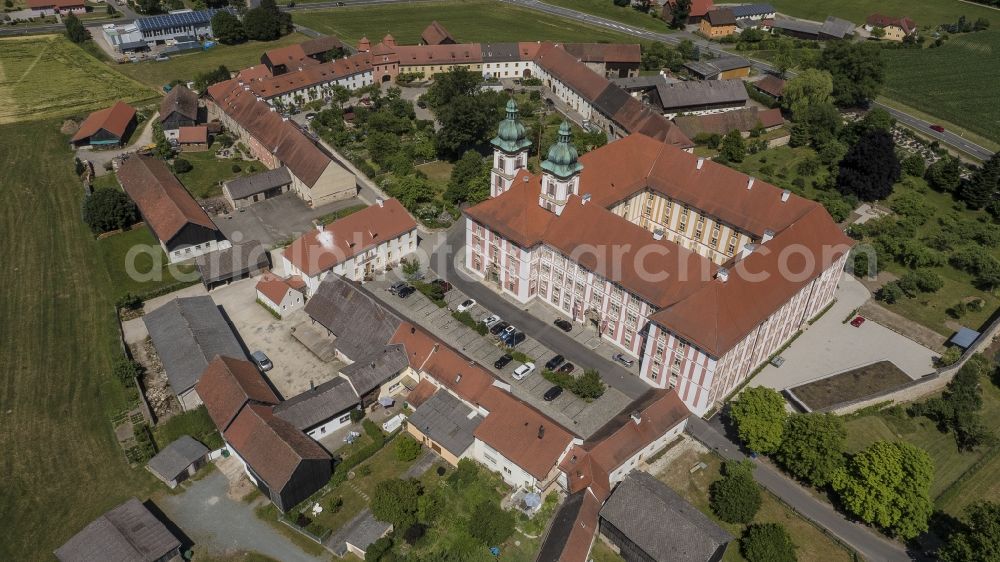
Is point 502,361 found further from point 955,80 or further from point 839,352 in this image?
point 955,80

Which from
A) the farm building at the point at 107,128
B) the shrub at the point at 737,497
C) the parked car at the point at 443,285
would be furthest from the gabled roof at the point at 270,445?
the farm building at the point at 107,128

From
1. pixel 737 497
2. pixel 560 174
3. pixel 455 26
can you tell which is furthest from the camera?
pixel 455 26

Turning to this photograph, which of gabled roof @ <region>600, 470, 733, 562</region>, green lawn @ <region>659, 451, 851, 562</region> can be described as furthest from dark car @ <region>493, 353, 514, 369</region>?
gabled roof @ <region>600, 470, 733, 562</region>

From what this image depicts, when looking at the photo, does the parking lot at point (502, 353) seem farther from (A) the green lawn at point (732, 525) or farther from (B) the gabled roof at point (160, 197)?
(B) the gabled roof at point (160, 197)

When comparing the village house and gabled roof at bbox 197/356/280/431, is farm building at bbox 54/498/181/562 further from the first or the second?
the village house

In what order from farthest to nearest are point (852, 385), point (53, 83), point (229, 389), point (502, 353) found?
point (53, 83), point (502, 353), point (852, 385), point (229, 389)

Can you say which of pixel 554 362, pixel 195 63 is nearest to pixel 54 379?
pixel 554 362
